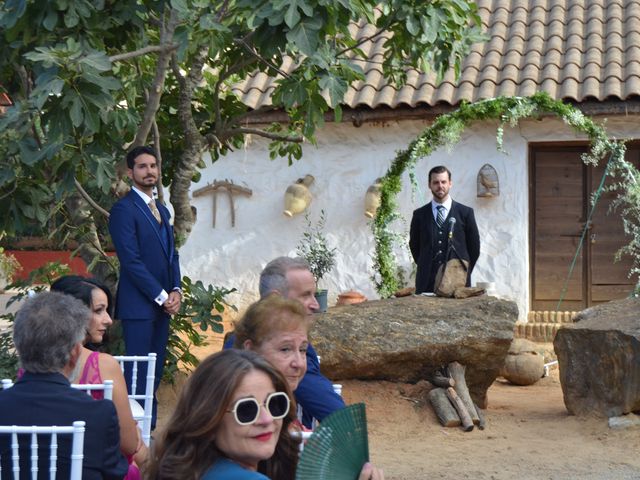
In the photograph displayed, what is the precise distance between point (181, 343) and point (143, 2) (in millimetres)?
2510

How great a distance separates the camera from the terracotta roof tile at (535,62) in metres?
11.1

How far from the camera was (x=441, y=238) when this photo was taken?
790cm

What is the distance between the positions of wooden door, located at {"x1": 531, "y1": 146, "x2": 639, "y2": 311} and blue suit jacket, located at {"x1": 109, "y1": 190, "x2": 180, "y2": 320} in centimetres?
642

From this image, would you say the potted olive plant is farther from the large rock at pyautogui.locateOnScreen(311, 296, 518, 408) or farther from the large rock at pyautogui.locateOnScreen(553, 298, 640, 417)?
the large rock at pyautogui.locateOnScreen(553, 298, 640, 417)

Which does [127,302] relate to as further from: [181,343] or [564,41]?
[564,41]

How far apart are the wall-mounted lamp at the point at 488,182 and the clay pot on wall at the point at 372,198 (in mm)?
1045

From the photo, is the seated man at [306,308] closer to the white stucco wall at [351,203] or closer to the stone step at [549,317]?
the white stucco wall at [351,203]

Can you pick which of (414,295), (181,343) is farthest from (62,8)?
(414,295)

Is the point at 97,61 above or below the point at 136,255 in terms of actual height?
above

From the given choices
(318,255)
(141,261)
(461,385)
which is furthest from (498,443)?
(318,255)

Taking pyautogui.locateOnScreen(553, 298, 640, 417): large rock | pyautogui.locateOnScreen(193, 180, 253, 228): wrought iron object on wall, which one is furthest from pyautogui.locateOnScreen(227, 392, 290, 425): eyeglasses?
pyautogui.locateOnScreen(193, 180, 253, 228): wrought iron object on wall

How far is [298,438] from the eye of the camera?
2574mm

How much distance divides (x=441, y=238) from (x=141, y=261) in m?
2.61

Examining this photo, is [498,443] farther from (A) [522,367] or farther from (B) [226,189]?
(B) [226,189]
